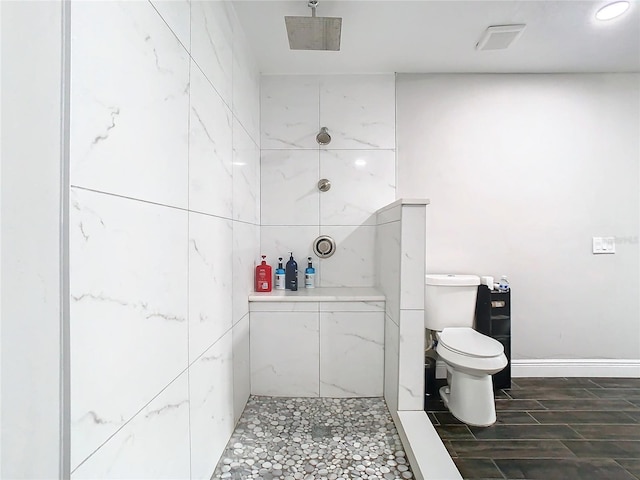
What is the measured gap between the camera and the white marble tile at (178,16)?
104cm

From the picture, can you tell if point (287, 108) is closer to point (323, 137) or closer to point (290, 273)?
point (323, 137)

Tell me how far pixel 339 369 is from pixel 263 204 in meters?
1.33

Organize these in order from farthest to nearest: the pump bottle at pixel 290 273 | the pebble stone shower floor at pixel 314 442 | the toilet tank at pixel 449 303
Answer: the pump bottle at pixel 290 273, the toilet tank at pixel 449 303, the pebble stone shower floor at pixel 314 442

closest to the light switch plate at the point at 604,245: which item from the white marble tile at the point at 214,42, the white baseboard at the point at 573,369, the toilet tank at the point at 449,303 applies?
the white baseboard at the point at 573,369

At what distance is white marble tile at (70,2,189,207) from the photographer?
699 millimetres

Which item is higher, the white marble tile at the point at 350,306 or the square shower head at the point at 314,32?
the square shower head at the point at 314,32

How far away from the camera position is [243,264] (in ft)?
7.01

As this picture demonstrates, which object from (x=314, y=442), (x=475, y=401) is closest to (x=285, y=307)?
(x=314, y=442)

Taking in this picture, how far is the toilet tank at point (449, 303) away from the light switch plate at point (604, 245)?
1114 millimetres

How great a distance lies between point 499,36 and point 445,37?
31 centimetres

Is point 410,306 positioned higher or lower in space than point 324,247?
lower

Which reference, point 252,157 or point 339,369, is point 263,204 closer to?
point 252,157

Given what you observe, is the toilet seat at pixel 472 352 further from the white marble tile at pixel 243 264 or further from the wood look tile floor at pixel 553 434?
the white marble tile at pixel 243 264

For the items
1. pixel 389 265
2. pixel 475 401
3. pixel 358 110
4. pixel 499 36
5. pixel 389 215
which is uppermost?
pixel 499 36
